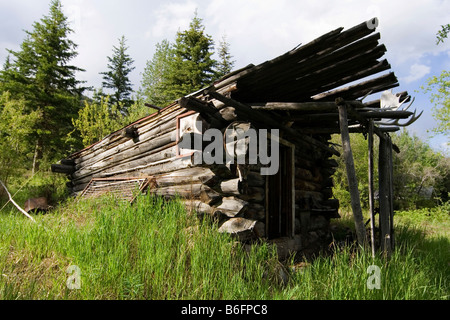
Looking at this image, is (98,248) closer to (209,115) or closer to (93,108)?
(209,115)

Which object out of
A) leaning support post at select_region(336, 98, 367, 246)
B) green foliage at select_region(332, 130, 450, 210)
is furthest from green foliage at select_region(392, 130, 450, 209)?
leaning support post at select_region(336, 98, 367, 246)

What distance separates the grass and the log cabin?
60 centimetres

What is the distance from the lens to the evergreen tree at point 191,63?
2117cm

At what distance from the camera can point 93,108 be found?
1469 cm

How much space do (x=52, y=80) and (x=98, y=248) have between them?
18.4 meters

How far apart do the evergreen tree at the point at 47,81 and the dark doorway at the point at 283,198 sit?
49.2ft

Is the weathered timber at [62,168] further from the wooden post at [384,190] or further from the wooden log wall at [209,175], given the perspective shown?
the wooden post at [384,190]

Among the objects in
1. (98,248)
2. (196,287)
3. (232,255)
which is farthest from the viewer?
(232,255)

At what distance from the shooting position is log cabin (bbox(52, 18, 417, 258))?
414 cm

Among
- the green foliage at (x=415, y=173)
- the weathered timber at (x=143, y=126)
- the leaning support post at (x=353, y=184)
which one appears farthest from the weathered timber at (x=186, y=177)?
the green foliage at (x=415, y=173)

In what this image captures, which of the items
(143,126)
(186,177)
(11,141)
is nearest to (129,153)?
(143,126)
